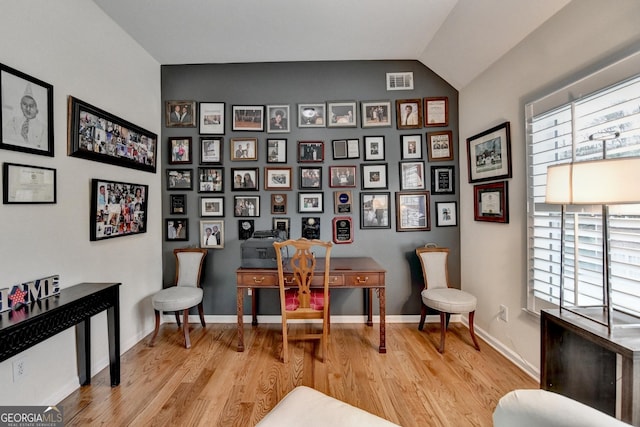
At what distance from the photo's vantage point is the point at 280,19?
248 cm

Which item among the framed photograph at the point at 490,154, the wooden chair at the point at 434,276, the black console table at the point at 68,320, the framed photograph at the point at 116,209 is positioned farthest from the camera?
the wooden chair at the point at 434,276

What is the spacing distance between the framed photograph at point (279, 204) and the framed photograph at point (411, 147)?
1.48m

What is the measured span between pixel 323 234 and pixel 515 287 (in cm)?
191

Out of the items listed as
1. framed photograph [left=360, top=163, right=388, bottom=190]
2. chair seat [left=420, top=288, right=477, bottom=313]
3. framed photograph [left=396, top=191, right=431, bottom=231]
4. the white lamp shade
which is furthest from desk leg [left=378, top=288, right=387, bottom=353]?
the white lamp shade

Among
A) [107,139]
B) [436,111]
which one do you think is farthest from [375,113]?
[107,139]

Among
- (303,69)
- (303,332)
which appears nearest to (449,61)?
(303,69)

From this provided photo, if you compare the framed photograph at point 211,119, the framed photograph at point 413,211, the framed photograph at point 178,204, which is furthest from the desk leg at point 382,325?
the framed photograph at point 211,119

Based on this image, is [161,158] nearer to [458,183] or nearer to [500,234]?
[458,183]

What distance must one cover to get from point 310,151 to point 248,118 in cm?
83

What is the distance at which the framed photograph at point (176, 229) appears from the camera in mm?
3213

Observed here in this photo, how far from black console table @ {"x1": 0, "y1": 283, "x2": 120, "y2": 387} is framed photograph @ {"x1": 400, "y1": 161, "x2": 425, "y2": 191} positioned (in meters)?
2.95

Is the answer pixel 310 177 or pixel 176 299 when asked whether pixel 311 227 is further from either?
pixel 176 299

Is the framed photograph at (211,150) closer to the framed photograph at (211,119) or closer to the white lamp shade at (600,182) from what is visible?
the framed photograph at (211,119)

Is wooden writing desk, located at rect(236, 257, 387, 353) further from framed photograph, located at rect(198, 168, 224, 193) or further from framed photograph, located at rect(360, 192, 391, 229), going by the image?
→ framed photograph, located at rect(198, 168, 224, 193)
